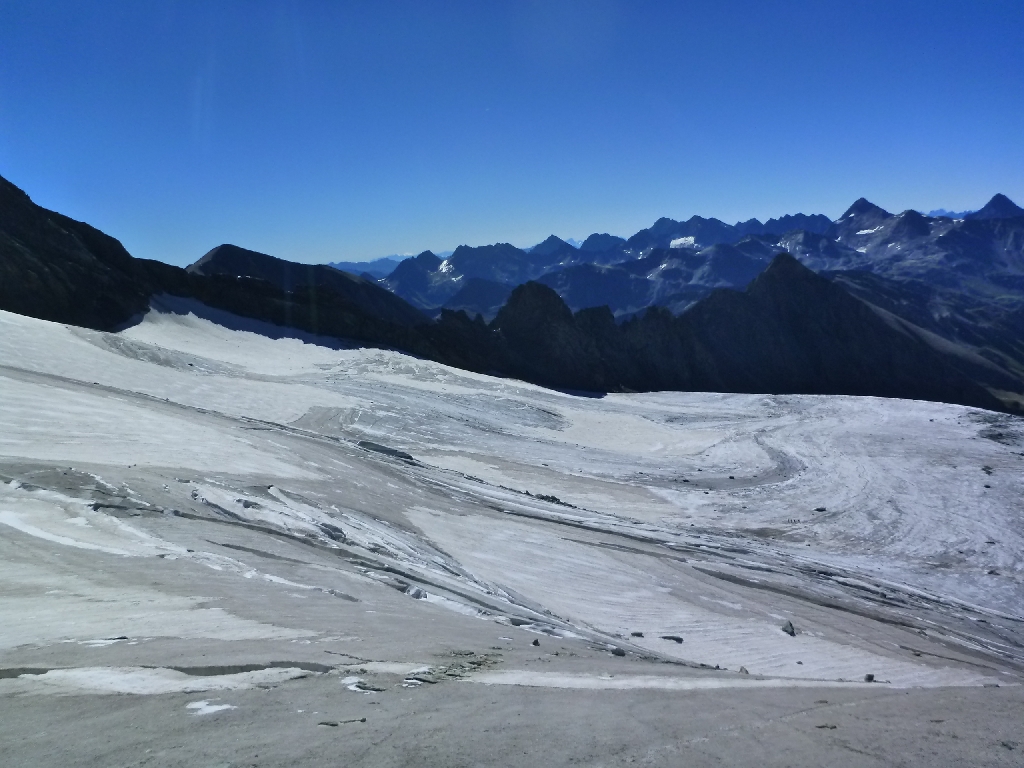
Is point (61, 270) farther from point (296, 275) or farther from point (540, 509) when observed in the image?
point (296, 275)

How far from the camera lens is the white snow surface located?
336 inches

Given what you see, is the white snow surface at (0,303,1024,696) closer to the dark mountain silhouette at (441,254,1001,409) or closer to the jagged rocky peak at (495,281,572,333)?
the dark mountain silhouette at (441,254,1001,409)

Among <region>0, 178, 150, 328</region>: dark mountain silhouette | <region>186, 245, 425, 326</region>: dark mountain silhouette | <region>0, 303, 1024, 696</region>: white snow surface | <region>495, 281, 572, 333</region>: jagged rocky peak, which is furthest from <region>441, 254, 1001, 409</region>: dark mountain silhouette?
<region>186, 245, 425, 326</region>: dark mountain silhouette

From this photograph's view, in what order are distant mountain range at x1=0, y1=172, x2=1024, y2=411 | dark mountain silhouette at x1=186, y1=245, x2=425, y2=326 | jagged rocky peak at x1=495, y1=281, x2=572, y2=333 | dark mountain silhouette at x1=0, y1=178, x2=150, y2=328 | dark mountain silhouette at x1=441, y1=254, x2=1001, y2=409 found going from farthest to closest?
dark mountain silhouette at x1=186, y1=245, x2=425, y2=326, jagged rocky peak at x1=495, y1=281, x2=572, y2=333, dark mountain silhouette at x1=441, y1=254, x2=1001, y2=409, distant mountain range at x1=0, y1=172, x2=1024, y2=411, dark mountain silhouette at x1=0, y1=178, x2=150, y2=328

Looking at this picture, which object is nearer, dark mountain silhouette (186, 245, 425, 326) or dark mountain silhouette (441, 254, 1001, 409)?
dark mountain silhouette (441, 254, 1001, 409)

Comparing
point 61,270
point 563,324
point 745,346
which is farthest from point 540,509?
point 745,346

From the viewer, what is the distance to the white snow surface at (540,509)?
8.55 meters

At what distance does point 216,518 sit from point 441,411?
21009mm

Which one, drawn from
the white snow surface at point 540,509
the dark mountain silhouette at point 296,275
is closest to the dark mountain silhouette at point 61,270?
the white snow surface at point 540,509

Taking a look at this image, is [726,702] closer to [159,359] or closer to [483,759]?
[483,759]

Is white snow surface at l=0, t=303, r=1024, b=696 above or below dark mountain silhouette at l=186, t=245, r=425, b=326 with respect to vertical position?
below

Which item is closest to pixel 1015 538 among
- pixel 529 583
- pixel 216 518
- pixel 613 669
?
pixel 529 583

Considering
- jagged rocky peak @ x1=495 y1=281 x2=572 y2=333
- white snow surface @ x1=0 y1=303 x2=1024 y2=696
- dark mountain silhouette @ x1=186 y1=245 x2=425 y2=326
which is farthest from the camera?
dark mountain silhouette @ x1=186 y1=245 x2=425 y2=326

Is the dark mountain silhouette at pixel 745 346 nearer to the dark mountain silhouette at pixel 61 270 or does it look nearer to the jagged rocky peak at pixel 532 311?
the jagged rocky peak at pixel 532 311
